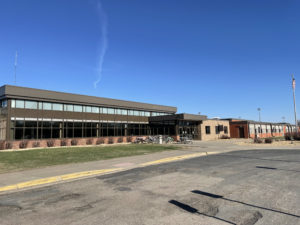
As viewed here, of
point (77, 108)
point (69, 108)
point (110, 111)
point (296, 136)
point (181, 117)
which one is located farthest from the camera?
point (110, 111)

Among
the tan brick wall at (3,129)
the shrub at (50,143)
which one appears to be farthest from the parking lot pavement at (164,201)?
the tan brick wall at (3,129)

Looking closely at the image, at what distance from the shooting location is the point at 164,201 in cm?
586

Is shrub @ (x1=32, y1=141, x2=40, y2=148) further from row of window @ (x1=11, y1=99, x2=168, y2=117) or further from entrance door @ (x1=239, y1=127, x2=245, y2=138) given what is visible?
entrance door @ (x1=239, y1=127, x2=245, y2=138)

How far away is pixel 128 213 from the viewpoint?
5035 mm

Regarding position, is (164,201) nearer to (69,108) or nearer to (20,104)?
(20,104)

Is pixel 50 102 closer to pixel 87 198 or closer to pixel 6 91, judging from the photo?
pixel 6 91

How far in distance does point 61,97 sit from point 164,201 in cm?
2625

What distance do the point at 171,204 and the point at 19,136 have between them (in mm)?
24772

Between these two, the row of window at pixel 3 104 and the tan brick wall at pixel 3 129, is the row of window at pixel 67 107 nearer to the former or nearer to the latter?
the row of window at pixel 3 104

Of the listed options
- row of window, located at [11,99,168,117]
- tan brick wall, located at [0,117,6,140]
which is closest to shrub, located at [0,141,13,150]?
tan brick wall, located at [0,117,6,140]

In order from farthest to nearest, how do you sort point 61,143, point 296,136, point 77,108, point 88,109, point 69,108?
point 296,136 < point 88,109 < point 77,108 < point 69,108 < point 61,143

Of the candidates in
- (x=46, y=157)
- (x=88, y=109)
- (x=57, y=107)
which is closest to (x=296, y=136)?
(x=88, y=109)

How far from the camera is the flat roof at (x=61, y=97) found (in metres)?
24.5

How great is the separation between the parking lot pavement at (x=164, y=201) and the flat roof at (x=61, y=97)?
2108 centimetres
